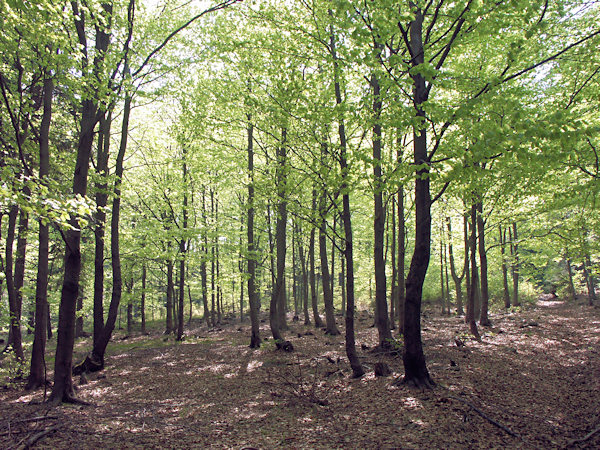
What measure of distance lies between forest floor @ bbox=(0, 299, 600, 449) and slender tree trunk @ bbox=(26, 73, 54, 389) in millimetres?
517

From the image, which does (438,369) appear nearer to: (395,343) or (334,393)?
(395,343)

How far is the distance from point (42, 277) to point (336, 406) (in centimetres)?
697

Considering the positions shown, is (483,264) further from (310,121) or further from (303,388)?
(310,121)

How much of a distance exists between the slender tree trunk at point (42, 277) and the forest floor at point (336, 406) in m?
0.52

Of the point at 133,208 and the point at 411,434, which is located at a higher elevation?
the point at 133,208

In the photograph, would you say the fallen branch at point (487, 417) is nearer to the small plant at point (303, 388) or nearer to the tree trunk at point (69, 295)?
the small plant at point (303, 388)

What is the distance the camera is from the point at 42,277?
7.90 meters

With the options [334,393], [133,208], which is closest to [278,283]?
[334,393]

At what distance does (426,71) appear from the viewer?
5188 mm

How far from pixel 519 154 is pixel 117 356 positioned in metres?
14.8

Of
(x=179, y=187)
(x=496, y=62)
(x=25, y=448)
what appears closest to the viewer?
(x=25, y=448)

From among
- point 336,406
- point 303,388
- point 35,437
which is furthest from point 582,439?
point 35,437

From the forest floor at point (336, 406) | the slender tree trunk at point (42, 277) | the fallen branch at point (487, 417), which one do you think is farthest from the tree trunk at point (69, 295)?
the fallen branch at point (487, 417)

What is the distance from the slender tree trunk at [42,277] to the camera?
297 inches
